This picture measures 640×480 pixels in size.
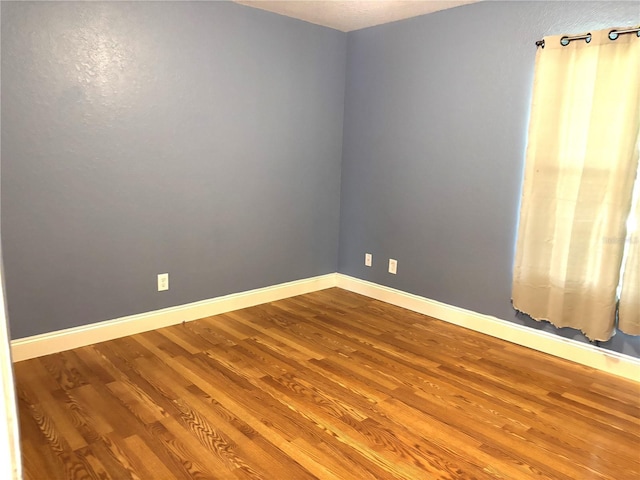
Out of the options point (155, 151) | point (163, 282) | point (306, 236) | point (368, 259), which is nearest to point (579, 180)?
point (368, 259)

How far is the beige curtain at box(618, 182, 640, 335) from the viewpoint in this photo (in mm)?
2545

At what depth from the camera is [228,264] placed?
3.58 meters

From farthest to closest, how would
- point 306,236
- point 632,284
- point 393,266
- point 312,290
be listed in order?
point 312,290, point 306,236, point 393,266, point 632,284

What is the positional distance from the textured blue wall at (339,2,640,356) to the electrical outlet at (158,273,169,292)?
1714mm

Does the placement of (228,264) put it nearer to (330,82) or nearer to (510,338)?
(330,82)

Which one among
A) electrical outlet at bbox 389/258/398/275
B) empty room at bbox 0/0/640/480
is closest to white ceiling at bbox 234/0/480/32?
empty room at bbox 0/0/640/480

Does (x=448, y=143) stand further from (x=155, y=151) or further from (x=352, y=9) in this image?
(x=155, y=151)

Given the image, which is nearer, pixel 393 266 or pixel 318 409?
pixel 318 409

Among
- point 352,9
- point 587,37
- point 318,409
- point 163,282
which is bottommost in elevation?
point 318,409

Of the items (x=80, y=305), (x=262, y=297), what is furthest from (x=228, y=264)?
(x=80, y=305)

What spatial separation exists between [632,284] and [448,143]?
152cm

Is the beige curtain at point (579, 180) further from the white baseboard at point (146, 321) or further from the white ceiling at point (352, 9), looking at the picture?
the white baseboard at point (146, 321)

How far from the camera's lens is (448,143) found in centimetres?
344

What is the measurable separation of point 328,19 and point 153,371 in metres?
2.90
